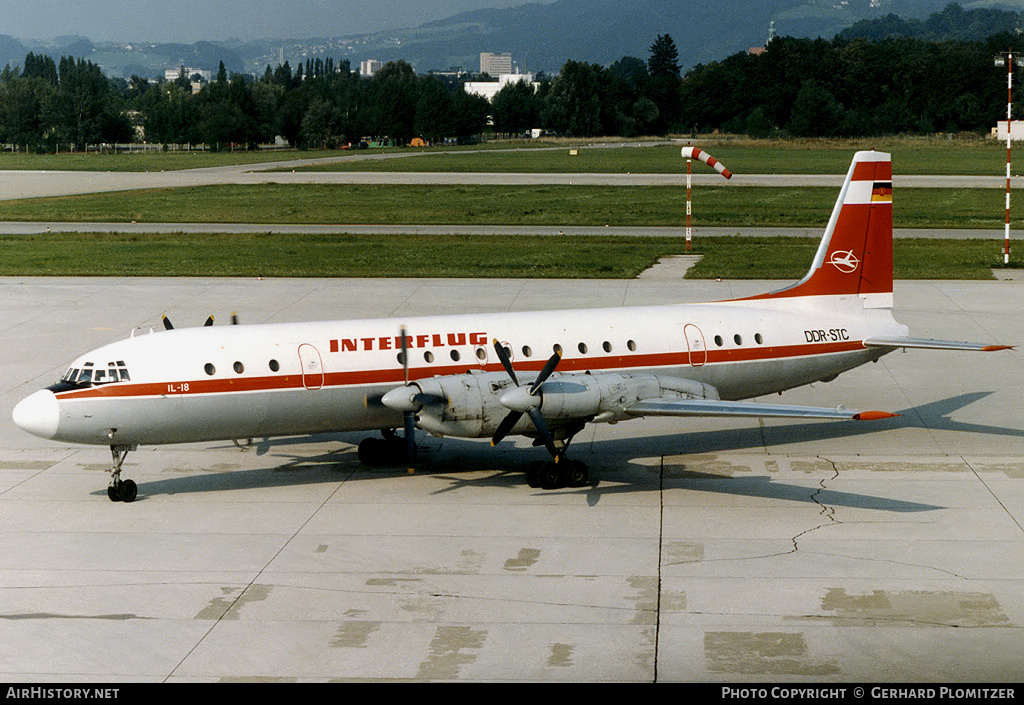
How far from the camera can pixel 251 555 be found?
19.1 meters

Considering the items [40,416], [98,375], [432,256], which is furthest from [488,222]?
[40,416]

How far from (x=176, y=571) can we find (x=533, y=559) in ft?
18.1

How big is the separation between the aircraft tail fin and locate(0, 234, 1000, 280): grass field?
20.2 meters

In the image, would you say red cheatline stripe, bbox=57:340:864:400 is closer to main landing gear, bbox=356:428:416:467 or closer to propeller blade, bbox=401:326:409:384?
propeller blade, bbox=401:326:409:384

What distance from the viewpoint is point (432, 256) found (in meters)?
54.2

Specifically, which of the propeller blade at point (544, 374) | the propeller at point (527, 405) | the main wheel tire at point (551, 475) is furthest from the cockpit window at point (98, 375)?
the main wheel tire at point (551, 475)

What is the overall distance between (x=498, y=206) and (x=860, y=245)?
53155 millimetres

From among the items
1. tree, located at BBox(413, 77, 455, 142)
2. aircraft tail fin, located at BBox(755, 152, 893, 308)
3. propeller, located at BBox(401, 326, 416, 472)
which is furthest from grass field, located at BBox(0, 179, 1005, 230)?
tree, located at BBox(413, 77, 455, 142)

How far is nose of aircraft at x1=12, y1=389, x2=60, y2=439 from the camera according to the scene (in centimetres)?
2109

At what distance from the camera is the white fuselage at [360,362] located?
21547 mm

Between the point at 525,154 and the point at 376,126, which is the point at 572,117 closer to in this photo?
the point at 376,126

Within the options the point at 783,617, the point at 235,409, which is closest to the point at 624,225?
the point at 235,409

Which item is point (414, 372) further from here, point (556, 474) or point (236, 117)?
point (236, 117)

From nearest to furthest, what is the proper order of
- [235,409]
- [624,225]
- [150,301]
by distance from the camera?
[235,409] < [150,301] < [624,225]
